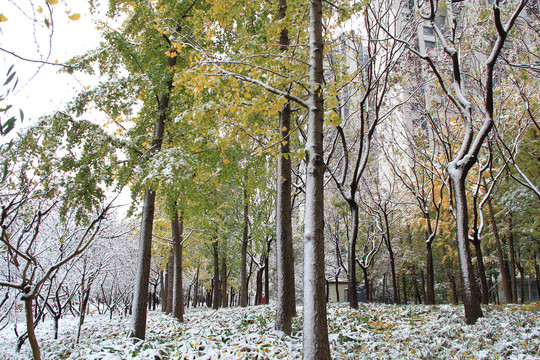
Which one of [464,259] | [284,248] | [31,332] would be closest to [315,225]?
[284,248]

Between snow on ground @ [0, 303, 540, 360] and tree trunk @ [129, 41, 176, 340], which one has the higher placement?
tree trunk @ [129, 41, 176, 340]

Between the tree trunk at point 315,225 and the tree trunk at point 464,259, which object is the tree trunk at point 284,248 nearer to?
the tree trunk at point 315,225

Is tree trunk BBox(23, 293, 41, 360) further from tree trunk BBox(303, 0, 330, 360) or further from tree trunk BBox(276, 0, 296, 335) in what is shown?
tree trunk BBox(276, 0, 296, 335)

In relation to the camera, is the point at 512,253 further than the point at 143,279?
Yes

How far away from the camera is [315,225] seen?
4055 millimetres

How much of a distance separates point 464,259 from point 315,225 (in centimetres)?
434

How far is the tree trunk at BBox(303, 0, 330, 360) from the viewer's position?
371cm

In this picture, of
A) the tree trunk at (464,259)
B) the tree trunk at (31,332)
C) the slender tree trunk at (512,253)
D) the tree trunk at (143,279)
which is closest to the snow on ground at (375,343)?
the tree trunk at (464,259)

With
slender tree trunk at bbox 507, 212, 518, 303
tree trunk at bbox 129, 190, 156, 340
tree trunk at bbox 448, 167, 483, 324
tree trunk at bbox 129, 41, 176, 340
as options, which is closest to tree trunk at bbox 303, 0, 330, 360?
tree trunk at bbox 448, 167, 483, 324

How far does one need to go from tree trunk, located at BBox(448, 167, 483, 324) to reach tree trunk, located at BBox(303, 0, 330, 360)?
4046 mm

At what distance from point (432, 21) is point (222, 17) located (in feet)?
18.1

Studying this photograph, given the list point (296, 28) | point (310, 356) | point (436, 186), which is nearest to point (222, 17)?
point (296, 28)

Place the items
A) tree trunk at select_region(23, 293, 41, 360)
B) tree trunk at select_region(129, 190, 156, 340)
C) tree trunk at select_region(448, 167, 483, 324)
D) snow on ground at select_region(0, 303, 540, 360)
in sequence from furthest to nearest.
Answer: tree trunk at select_region(129, 190, 156, 340)
tree trunk at select_region(448, 167, 483, 324)
snow on ground at select_region(0, 303, 540, 360)
tree trunk at select_region(23, 293, 41, 360)

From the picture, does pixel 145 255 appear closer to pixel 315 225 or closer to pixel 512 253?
pixel 315 225
